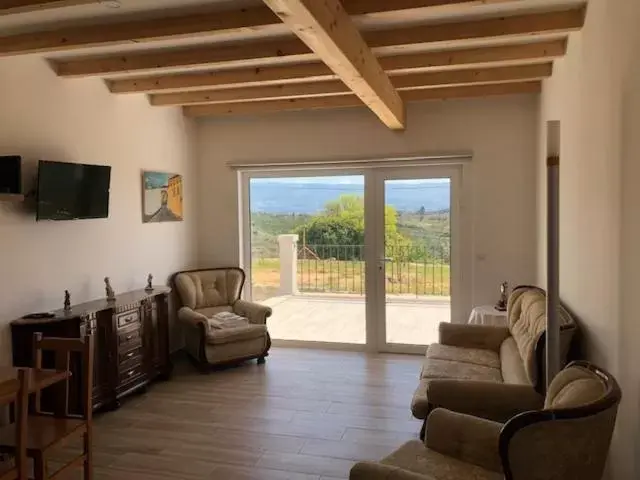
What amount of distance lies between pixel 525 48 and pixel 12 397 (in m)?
3.81

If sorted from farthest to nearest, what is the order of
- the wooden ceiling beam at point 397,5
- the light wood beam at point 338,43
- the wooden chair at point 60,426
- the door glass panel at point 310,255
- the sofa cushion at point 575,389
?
the door glass panel at point 310,255, the wooden ceiling beam at point 397,5, the wooden chair at point 60,426, the light wood beam at point 338,43, the sofa cushion at point 575,389

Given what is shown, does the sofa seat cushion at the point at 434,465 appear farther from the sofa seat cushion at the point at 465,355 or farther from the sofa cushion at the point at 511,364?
the sofa seat cushion at the point at 465,355

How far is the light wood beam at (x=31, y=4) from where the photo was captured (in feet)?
9.34

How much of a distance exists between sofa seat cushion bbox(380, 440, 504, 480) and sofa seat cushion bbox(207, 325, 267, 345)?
9.83 ft

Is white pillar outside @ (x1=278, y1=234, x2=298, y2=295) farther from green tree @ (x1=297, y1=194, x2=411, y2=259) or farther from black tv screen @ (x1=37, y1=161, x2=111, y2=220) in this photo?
black tv screen @ (x1=37, y1=161, x2=111, y2=220)

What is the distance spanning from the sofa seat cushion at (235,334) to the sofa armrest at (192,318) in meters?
0.10

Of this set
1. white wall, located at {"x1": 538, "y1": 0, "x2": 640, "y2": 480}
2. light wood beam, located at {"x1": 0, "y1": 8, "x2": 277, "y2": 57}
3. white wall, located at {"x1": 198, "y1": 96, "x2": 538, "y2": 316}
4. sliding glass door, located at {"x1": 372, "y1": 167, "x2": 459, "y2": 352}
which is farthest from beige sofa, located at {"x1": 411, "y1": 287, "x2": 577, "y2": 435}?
light wood beam, located at {"x1": 0, "y1": 8, "x2": 277, "y2": 57}

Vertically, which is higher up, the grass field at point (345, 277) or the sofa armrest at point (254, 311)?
the grass field at point (345, 277)

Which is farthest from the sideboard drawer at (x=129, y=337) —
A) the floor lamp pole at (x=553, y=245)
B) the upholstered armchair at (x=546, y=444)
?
the floor lamp pole at (x=553, y=245)

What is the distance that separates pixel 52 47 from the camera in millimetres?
3549

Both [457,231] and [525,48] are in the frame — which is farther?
[457,231]

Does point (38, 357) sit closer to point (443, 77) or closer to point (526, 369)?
point (526, 369)

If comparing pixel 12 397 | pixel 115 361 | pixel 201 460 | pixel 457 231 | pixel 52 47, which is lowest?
pixel 201 460

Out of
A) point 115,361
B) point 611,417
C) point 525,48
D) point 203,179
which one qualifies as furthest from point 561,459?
point 203,179
